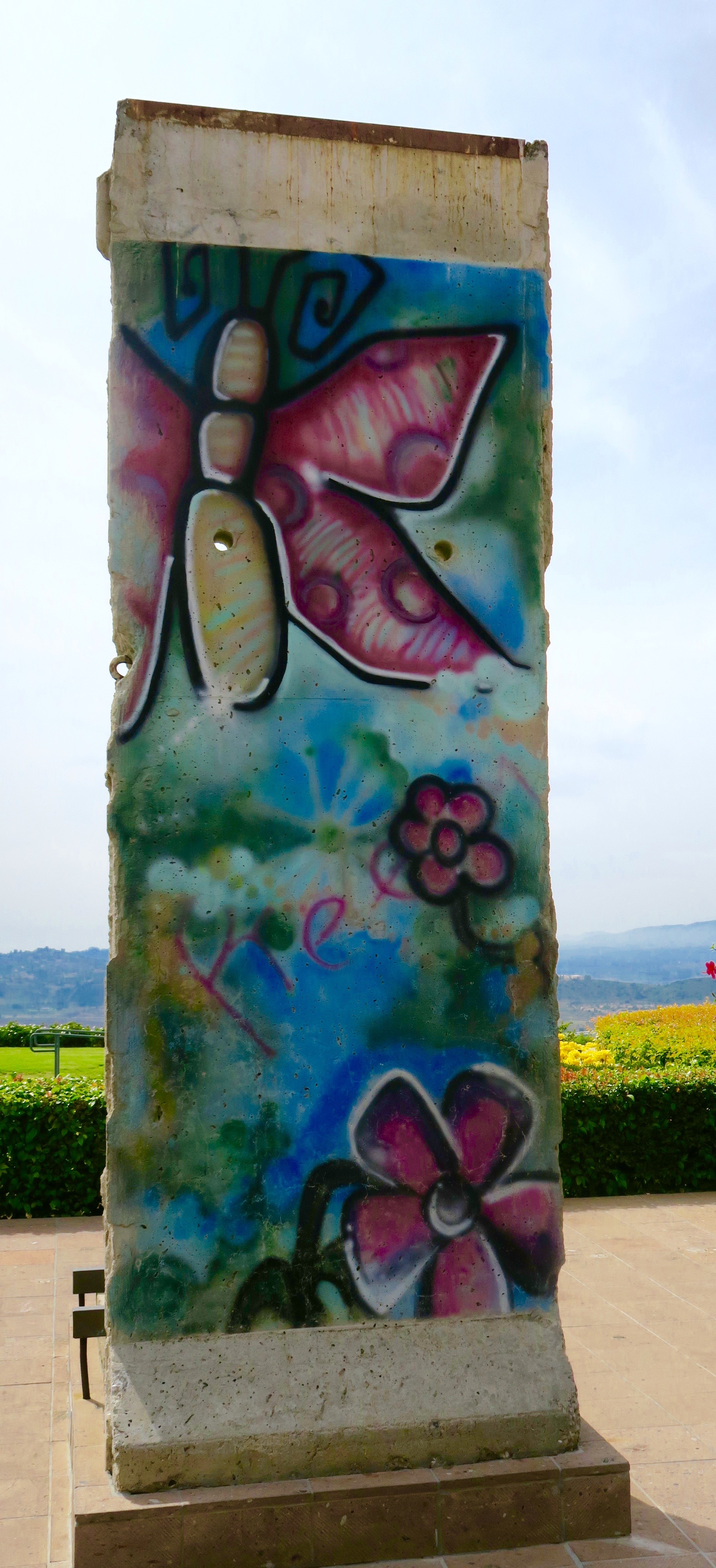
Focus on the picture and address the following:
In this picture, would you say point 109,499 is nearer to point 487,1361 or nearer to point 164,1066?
point 164,1066

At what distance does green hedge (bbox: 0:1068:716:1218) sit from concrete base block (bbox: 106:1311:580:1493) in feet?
14.1

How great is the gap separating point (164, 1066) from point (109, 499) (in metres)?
1.92

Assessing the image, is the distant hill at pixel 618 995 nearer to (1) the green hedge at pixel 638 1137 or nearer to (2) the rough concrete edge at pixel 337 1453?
(1) the green hedge at pixel 638 1137

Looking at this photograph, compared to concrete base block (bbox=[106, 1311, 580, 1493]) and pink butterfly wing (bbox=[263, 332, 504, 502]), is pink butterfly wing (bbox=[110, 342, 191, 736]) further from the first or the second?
concrete base block (bbox=[106, 1311, 580, 1493])

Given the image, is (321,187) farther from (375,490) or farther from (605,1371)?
(605,1371)

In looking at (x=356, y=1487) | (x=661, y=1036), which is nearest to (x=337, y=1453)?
(x=356, y=1487)

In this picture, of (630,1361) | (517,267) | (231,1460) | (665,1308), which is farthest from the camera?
(665,1308)

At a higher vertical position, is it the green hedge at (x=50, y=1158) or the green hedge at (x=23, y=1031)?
the green hedge at (x=50, y=1158)

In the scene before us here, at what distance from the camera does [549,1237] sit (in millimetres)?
4258

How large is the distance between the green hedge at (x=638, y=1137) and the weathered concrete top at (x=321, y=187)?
609 centimetres

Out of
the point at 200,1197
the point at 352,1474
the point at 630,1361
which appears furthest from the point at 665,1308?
the point at 200,1197

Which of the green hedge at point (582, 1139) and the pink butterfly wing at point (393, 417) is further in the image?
the green hedge at point (582, 1139)

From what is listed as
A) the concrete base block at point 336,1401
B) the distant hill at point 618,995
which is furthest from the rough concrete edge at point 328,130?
the concrete base block at point 336,1401

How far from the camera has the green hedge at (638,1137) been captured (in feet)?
28.3
